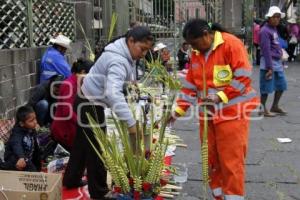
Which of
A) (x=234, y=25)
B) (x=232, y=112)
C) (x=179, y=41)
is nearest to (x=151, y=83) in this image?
(x=232, y=112)

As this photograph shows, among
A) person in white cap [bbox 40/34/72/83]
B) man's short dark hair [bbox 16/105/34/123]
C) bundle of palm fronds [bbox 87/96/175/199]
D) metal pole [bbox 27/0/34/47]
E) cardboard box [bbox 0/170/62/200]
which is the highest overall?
metal pole [bbox 27/0/34/47]

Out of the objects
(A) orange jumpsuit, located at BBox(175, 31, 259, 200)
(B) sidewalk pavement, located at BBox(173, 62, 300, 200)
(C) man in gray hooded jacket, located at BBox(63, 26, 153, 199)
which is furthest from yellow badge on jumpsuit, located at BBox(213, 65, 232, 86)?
(B) sidewalk pavement, located at BBox(173, 62, 300, 200)

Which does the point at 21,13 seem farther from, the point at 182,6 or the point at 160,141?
the point at 182,6

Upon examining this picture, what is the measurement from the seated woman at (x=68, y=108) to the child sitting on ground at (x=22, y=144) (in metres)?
0.37

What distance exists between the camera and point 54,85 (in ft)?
23.3

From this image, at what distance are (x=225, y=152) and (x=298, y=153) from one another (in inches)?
106

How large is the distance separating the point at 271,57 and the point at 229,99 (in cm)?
438

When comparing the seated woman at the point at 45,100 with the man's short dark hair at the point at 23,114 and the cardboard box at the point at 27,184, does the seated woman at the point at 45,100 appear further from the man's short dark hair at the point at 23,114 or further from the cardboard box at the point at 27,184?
the cardboard box at the point at 27,184

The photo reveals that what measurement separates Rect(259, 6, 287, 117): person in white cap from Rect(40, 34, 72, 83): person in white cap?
3180 millimetres

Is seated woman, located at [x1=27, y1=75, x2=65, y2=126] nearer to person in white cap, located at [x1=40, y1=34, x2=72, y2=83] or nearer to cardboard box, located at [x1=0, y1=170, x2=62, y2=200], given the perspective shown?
person in white cap, located at [x1=40, y1=34, x2=72, y2=83]

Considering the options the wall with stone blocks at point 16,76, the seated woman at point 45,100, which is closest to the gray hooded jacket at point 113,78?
the seated woman at point 45,100

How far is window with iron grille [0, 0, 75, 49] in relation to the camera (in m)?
7.54

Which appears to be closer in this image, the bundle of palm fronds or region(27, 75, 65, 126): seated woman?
the bundle of palm fronds

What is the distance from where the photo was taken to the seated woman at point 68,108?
5312mm
